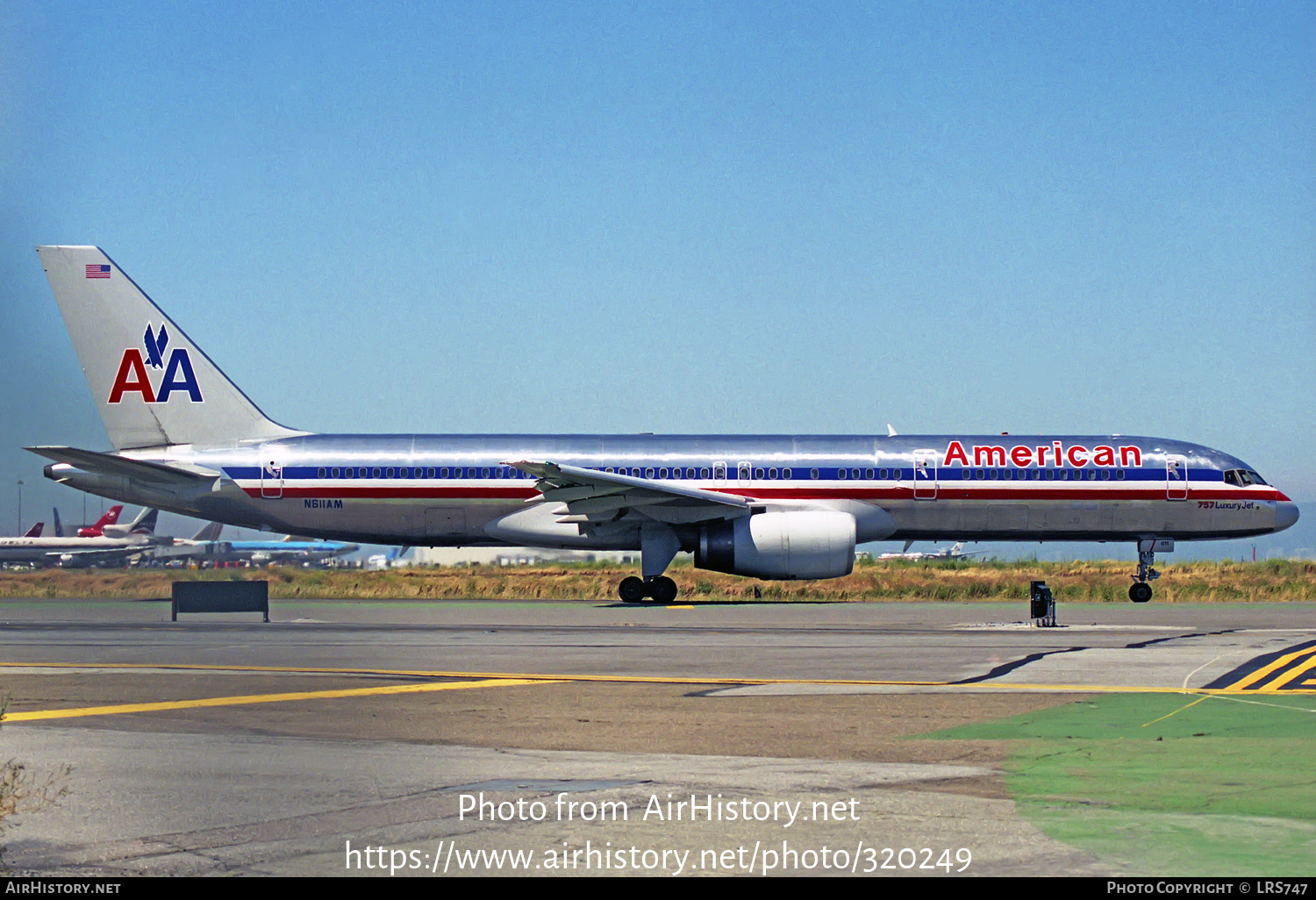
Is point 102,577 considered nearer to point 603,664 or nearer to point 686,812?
point 603,664

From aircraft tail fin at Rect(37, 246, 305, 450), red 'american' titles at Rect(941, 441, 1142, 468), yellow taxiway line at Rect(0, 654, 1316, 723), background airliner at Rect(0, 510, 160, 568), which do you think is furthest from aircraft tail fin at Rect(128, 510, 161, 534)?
yellow taxiway line at Rect(0, 654, 1316, 723)

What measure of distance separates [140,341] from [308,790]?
2871cm

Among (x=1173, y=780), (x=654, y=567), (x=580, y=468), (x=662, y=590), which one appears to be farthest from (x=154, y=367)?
(x=1173, y=780)

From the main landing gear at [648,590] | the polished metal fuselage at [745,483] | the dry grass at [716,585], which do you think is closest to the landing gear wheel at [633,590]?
the main landing gear at [648,590]

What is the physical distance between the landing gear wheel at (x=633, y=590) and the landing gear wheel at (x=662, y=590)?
0.16m

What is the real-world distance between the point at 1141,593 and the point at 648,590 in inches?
476

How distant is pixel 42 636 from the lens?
20547 mm

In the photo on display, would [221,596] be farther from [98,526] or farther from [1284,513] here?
[98,526]

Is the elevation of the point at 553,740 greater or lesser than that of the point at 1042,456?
Result: lesser

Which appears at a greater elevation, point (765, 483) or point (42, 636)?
point (765, 483)

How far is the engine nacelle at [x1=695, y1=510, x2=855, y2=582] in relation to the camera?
30562 mm

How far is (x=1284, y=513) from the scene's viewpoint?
34562 millimetres

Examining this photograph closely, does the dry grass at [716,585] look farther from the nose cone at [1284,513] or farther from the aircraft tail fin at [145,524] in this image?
the aircraft tail fin at [145,524]
